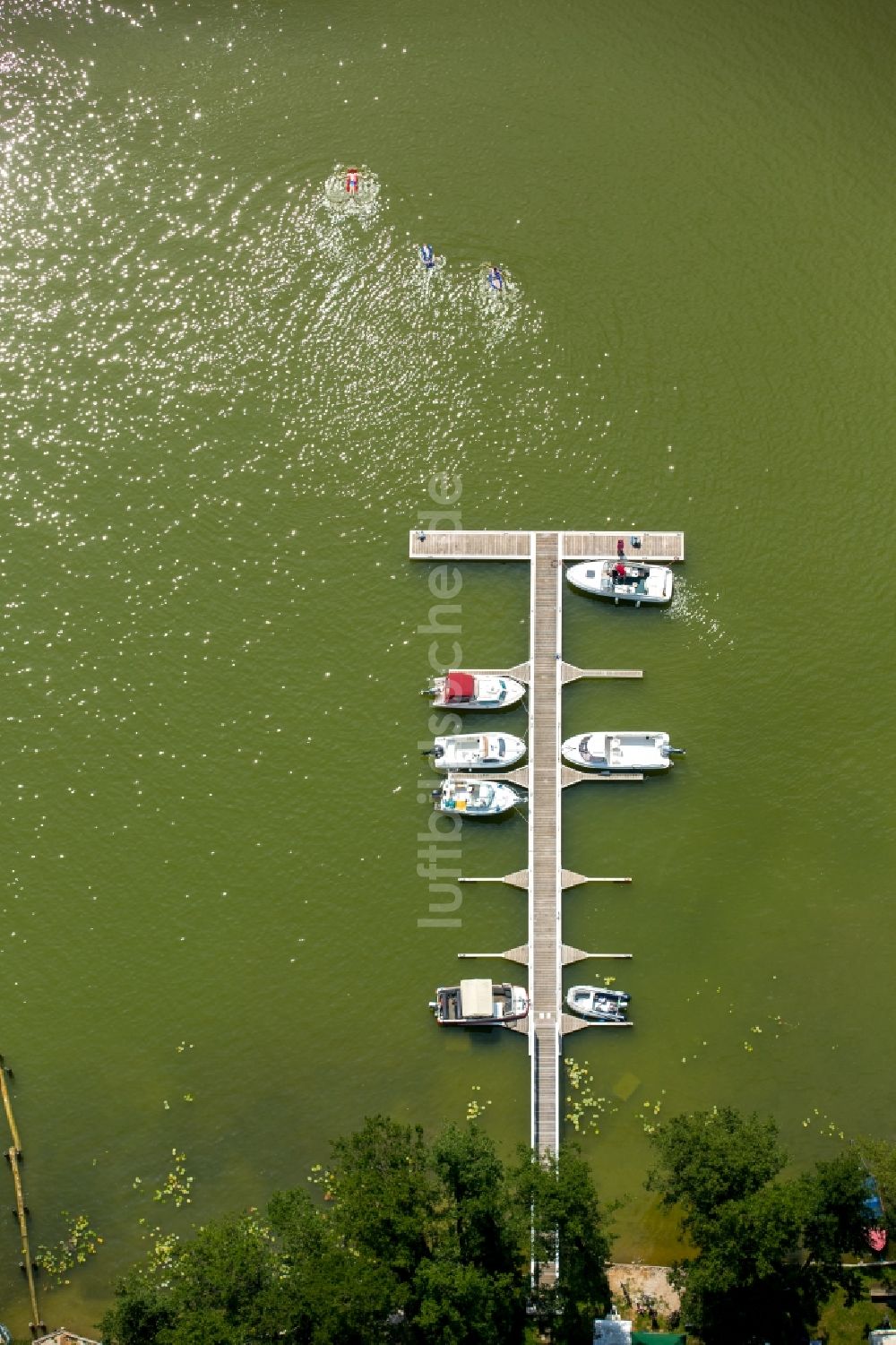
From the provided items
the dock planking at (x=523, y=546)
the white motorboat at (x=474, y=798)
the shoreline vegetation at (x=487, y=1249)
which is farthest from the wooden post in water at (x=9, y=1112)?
the dock planking at (x=523, y=546)

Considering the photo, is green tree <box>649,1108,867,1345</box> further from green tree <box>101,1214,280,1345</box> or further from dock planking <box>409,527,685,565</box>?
dock planking <box>409,527,685,565</box>

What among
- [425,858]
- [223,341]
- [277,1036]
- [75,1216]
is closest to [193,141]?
[223,341]

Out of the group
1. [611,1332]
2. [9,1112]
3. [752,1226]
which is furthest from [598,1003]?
[9,1112]

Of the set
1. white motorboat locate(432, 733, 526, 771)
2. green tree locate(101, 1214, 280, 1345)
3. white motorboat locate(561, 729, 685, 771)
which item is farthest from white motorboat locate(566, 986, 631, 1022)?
green tree locate(101, 1214, 280, 1345)

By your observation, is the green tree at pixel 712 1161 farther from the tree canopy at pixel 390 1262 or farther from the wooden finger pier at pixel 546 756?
the wooden finger pier at pixel 546 756

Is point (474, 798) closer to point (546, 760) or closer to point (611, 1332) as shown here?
point (546, 760)

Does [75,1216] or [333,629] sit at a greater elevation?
[333,629]

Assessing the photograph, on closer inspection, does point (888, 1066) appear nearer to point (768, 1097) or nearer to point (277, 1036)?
point (768, 1097)
